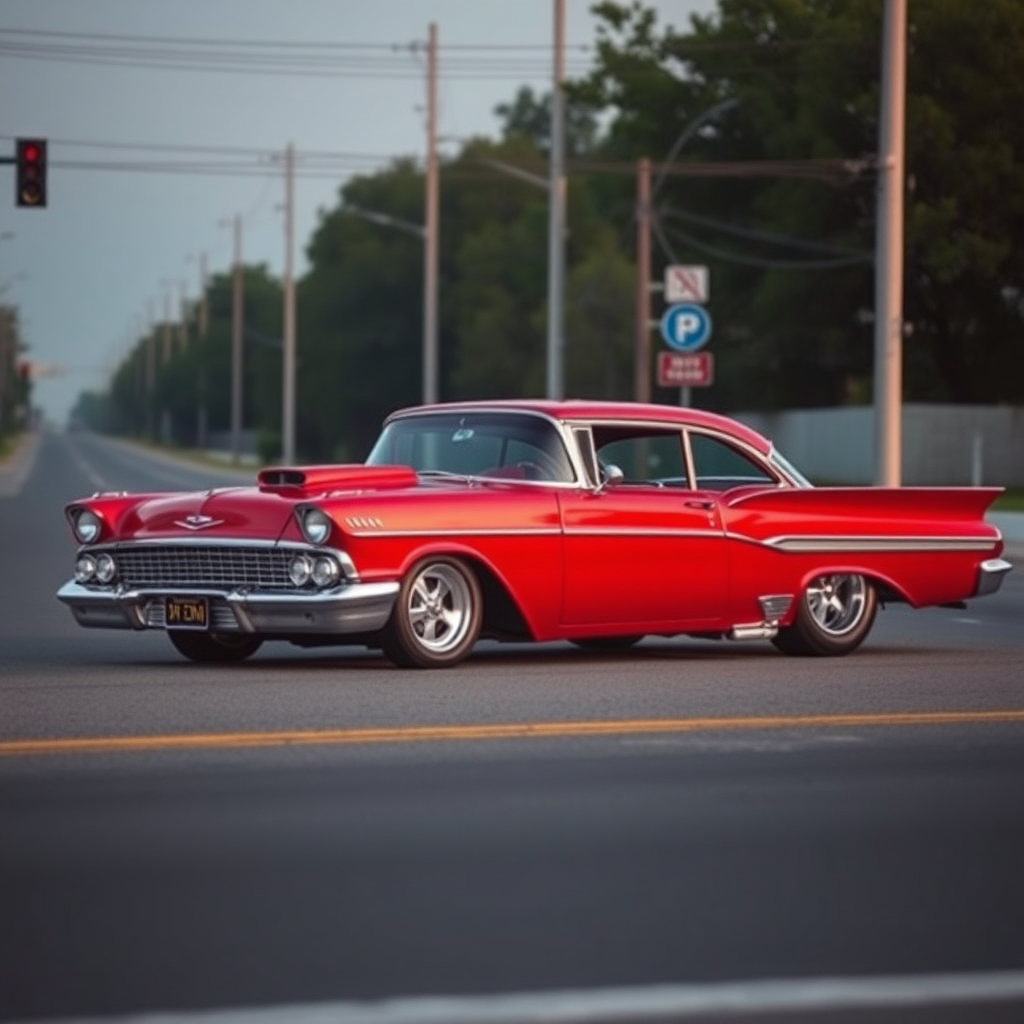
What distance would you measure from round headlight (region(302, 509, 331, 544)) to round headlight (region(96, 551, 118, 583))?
51.9 inches

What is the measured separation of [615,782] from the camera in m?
10.3

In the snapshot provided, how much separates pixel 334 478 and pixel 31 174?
33.8 metres

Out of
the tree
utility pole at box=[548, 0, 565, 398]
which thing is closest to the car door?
utility pole at box=[548, 0, 565, 398]

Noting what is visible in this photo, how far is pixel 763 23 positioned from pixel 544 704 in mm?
54897

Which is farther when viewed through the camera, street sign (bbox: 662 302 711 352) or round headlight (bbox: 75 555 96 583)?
street sign (bbox: 662 302 711 352)

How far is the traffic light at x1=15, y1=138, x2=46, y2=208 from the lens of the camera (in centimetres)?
4744

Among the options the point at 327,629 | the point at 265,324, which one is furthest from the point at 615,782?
the point at 265,324

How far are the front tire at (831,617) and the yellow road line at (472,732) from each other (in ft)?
11.2

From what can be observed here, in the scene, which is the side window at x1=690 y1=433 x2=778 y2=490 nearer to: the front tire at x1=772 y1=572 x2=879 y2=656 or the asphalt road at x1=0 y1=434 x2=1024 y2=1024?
the front tire at x1=772 y1=572 x2=879 y2=656

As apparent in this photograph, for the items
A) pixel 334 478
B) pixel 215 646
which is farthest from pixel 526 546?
pixel 215 646

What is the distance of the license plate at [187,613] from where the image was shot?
48.5 ft

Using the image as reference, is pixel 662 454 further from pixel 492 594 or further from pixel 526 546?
pixel 492 594

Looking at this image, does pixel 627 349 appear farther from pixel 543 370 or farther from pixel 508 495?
pixel 508 495

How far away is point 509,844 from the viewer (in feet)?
28.9
